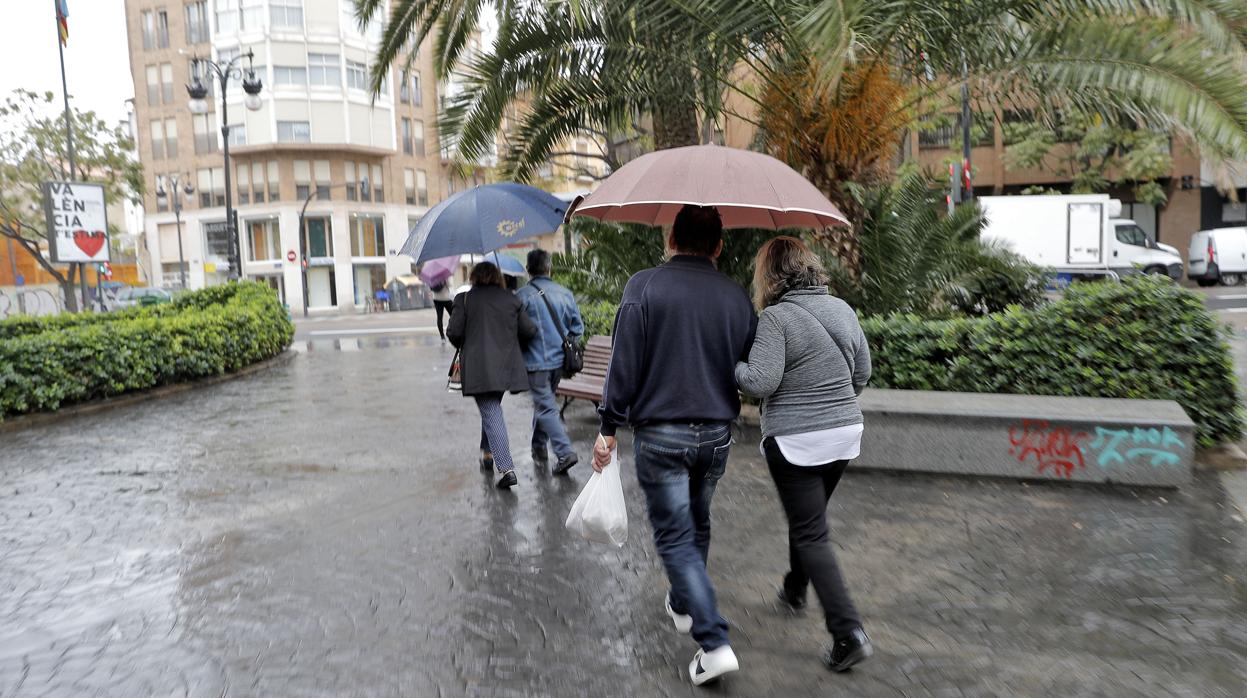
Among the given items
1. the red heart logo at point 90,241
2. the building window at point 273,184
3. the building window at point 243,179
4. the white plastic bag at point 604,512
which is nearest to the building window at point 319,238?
the building window at point 273,184

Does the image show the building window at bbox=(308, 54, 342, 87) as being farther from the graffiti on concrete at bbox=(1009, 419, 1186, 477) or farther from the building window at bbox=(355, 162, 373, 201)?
the graffiti on concrete at bbox=(1009, 419, 1186, 477)

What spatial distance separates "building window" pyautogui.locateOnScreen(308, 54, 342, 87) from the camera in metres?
46.4

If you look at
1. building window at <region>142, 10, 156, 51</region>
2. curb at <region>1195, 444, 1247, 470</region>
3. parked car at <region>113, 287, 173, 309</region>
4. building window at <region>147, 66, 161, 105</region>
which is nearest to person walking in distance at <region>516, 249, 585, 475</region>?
curb at <region>1195, 444, 1247, 470</region>

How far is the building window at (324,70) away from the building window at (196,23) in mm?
6443

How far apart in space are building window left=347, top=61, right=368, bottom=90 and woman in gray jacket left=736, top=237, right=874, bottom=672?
160ft

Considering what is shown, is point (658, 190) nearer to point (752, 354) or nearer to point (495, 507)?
point (752, 354)

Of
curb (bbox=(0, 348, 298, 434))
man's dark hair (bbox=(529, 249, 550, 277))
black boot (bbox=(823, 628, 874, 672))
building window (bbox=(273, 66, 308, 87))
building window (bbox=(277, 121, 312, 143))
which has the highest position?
building window (bbox=(273, 66, 308, 87))

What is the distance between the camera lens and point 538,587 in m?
4.25

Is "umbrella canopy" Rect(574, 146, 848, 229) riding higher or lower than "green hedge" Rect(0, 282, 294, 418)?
higher

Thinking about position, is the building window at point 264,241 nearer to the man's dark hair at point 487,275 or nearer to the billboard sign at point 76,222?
the billboard sign at point 76,222

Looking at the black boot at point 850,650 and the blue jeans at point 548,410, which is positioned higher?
the blue jeans at point 548,410

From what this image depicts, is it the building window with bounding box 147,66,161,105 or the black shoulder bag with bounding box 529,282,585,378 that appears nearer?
the black shoulder bag with bounding box 529,282,585,378

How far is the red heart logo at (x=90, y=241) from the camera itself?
14.4m

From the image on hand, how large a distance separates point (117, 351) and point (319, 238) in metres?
40.3
